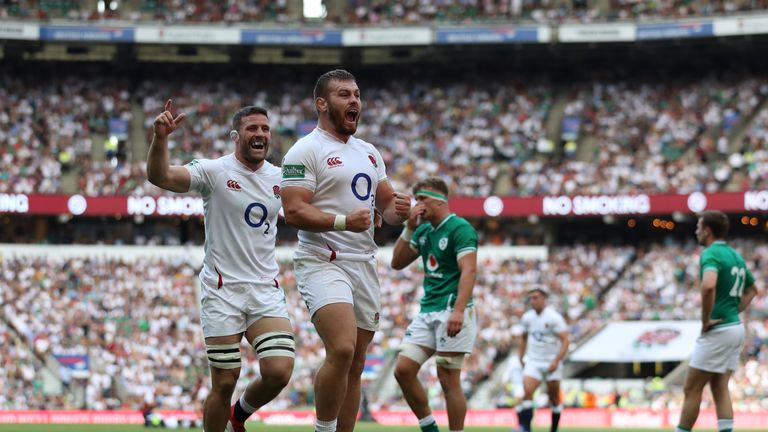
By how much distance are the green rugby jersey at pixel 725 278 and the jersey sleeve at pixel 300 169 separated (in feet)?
15.4

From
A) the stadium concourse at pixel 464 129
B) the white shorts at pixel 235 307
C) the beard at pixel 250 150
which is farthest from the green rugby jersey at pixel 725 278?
the stadium concourse at pixel 464 129

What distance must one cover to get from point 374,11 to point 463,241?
116ft

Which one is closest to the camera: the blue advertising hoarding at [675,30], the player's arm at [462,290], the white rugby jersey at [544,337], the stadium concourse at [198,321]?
the player's arm at [462,290]

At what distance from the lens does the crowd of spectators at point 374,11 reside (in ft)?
141

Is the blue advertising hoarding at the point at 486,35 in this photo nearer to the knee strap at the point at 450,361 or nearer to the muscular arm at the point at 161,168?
the knee strap at the point at 450,361

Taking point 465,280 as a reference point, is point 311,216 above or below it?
above

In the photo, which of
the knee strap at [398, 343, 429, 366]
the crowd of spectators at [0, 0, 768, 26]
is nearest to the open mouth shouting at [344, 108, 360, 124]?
the knee strap at [398, 343, 429, 366]

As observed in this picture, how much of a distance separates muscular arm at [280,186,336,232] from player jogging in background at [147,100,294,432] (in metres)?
0.96

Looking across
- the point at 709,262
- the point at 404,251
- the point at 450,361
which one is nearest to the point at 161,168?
the point at 404,251

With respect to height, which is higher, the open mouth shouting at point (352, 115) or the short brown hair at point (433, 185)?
the open mouth shouting at point (352, 115)

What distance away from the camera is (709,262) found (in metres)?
11.2

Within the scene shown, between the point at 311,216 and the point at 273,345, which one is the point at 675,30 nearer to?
the point at 273,345

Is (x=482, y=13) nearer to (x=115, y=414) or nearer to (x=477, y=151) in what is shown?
(x=477, y=151)

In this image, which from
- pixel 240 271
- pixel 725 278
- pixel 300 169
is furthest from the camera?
pixel 725 278
